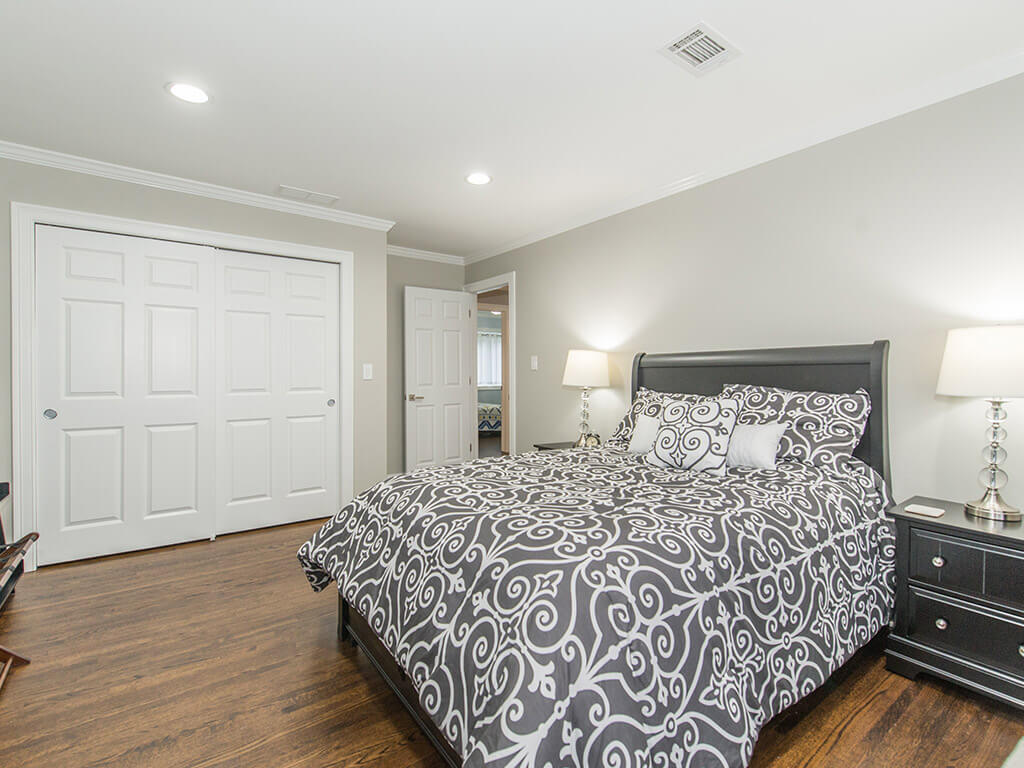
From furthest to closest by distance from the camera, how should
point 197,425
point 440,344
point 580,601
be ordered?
point 440,344, point 197,425, point 580,601

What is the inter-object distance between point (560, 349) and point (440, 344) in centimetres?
135

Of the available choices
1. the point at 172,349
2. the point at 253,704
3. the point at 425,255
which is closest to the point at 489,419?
the point at 425,255

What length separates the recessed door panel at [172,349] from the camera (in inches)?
132

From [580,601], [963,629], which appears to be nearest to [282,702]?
[580,601]

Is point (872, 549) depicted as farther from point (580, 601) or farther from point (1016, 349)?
point (580, 601)

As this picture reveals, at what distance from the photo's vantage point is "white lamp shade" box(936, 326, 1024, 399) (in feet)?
5.83

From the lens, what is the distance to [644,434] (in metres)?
2.71

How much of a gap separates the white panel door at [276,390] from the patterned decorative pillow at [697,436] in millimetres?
2640

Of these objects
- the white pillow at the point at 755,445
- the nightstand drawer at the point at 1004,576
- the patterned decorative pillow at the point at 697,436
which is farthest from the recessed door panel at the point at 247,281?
the nightstand drawer at the point at 1004,576

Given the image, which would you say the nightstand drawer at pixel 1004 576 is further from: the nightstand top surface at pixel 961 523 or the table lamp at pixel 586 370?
the table lamp at pixel 586 370

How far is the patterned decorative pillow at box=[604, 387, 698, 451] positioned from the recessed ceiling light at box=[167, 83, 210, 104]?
8.45ft

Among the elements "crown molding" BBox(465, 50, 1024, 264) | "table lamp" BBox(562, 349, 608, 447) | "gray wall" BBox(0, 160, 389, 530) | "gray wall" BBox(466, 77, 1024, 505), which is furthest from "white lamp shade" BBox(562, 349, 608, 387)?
"gray wall" BBox(0, 160, 389, 530)

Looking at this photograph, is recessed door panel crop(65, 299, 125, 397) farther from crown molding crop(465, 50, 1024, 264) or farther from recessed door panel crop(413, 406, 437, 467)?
crown molding crop(465, 50, 1024, 264)

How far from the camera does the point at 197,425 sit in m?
3.52
